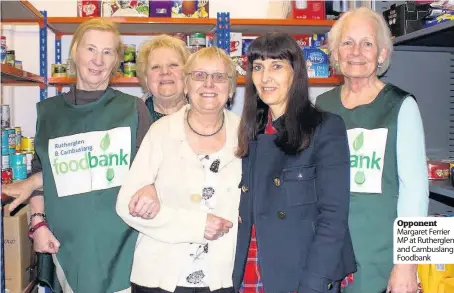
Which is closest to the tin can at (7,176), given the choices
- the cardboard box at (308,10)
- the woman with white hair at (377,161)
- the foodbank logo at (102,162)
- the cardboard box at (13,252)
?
the cardboard box at (13,252)

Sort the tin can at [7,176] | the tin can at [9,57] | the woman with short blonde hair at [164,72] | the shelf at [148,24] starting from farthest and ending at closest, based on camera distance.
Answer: the shelf at [148,24], the tin can at [9,57], the tin can at [7,176], the woman with short blonde hair at [164,72]

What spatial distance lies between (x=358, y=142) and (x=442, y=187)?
16.7 inches

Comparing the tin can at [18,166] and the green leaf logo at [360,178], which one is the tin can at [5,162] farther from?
the green leaf logo at [360,178]

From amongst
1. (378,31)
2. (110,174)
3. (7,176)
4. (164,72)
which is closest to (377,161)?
(378,31)

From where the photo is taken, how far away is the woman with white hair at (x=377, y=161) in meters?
1.73

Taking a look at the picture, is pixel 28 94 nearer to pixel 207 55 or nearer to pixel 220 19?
pixel 220 19

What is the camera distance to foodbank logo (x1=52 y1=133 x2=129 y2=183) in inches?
76.3

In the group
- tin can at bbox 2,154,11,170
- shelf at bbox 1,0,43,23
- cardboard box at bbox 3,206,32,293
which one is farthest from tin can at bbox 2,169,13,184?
shelf at bbox 1,0,43,23

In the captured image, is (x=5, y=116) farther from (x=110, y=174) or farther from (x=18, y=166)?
(x=110, y=174)

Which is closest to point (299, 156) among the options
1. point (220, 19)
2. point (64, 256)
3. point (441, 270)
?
point (441, 270)

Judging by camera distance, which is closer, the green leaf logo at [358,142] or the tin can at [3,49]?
the green leaf logo at [358,142]

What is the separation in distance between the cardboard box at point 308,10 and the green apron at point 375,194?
1.95 metres

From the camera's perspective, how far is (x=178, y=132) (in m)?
1.85

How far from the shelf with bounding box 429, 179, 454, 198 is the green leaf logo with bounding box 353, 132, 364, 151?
0.40 meters
